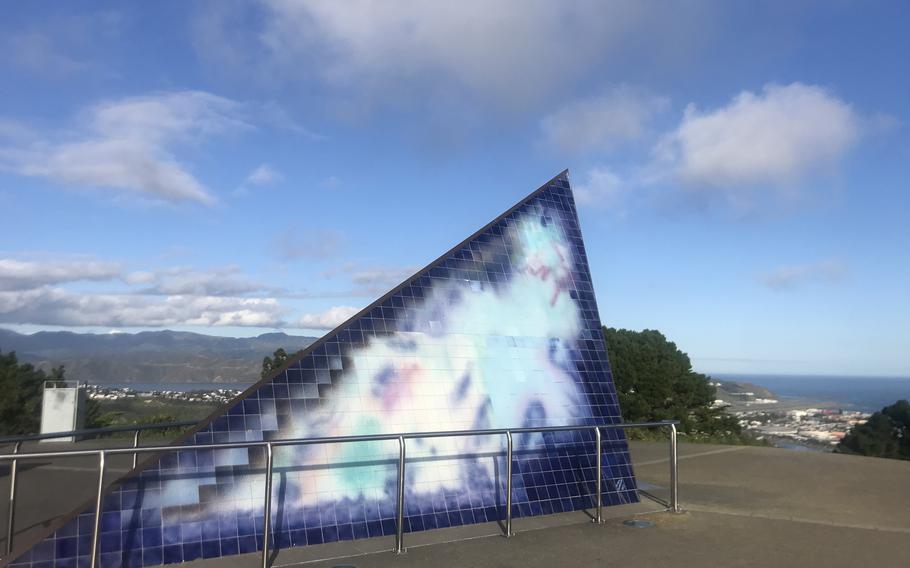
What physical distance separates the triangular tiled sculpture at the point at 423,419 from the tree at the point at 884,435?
55.0 ft

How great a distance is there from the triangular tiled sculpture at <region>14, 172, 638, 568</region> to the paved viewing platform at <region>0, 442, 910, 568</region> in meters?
0.27

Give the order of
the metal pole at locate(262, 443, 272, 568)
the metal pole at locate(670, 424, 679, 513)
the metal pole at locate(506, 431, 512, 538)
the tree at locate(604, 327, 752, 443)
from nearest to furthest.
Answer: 1. the metal pole at locate(262, 443, 272, 568)
2. the metal pole at locate(506, 431, 512, 538)
3. the metal pole at locate(670, 424, 679, 513)
4. the tree at locate(604, 327, 752, 443)

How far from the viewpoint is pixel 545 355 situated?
7.69 meters

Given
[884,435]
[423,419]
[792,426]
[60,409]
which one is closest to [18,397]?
[60,409]

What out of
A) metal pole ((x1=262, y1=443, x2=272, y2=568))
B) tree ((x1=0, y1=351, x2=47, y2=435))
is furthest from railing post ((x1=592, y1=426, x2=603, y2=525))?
tree ((x1=0, y1=351, x2=47, y2=435))

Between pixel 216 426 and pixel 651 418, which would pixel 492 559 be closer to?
pixel 216 426

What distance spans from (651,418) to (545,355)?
14406 millimetres

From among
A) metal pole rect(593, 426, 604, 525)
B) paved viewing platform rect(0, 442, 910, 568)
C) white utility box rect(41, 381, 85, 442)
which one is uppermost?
white utility box rect(41, 381, 85, 442)

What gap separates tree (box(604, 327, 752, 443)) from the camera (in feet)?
68.3

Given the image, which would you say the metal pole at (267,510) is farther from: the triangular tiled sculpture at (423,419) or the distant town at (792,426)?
the distant town at (792,426)

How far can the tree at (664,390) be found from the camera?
820 inches

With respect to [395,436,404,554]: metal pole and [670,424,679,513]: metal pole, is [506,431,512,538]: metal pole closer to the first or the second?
[395,436,404,554]: metal pole

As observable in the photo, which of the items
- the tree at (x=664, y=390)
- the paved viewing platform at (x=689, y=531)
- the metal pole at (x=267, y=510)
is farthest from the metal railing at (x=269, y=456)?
the tree at (x=664, y=390)

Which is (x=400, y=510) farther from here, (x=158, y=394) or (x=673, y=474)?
(x=158, y=394)
